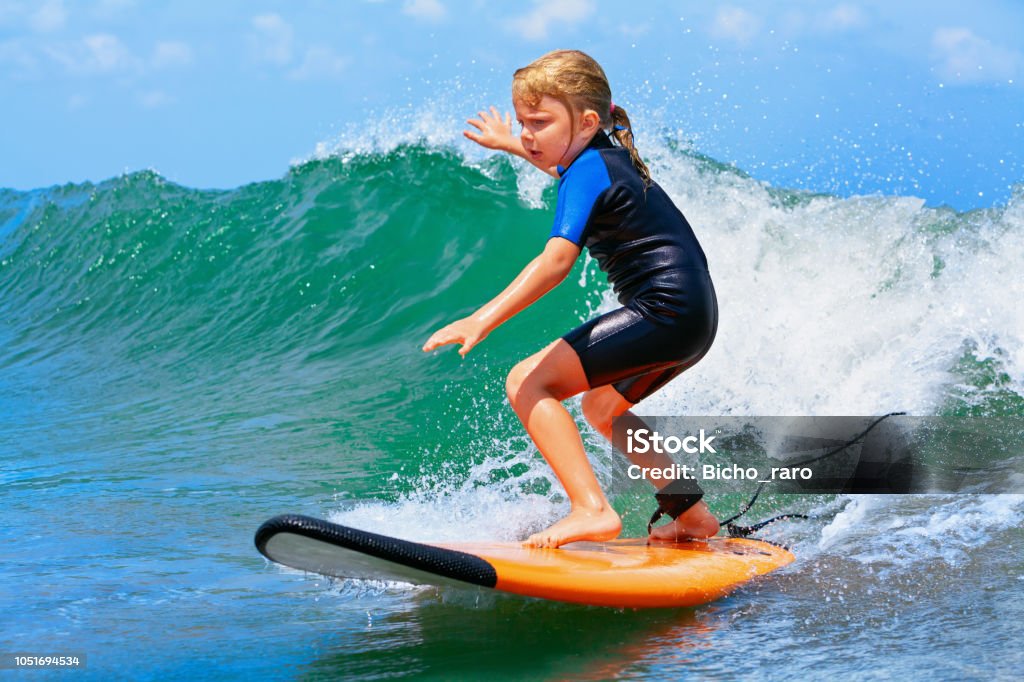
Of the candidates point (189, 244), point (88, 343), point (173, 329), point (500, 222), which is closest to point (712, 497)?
point (500, 222)

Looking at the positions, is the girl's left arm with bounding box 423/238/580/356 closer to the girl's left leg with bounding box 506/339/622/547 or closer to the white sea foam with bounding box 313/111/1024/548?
the girl's left leg with bounding box 506/339/622/547

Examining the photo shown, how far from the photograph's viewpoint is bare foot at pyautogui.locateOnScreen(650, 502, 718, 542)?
13.1 ft

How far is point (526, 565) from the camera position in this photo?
313cm

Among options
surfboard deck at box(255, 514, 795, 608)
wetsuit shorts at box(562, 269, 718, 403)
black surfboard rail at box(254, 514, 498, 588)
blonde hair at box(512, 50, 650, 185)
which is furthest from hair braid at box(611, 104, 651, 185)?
black surfboard rail at box(254, 514, 498, 588)

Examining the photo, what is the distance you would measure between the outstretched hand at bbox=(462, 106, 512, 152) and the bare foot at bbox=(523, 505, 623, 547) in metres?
1.43

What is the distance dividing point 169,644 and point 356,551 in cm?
67

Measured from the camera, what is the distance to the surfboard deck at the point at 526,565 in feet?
9.47

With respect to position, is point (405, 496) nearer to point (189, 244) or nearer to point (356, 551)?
point (356, 551)

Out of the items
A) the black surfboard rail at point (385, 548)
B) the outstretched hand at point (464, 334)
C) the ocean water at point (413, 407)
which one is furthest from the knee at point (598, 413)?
the black surfboard rail at point (385, 548)

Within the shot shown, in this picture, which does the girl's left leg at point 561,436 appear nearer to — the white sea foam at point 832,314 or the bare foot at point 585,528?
the bare foot at point 585,528

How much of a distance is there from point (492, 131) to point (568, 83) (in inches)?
26.7

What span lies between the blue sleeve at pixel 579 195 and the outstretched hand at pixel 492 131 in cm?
63

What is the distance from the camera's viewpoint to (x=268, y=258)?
1102 centimetres

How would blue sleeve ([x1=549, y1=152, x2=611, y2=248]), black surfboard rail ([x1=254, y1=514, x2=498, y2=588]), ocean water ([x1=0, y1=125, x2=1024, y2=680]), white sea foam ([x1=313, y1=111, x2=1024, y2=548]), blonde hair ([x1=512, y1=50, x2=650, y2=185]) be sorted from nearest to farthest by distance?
black surfboard rail ([x1=254, y1=514, x2=498, y2=588])
ocean water ([x1=0, y1=125, x2=1024, y2=680])
blue sleeve ([x1=549, y1=152, x2=611, y2=248])
blonde hair ([x1=512, y1=50, x2=650, y2=185])
white sea foam ([x1=313, y1=111, x2=1024, y2=548])
